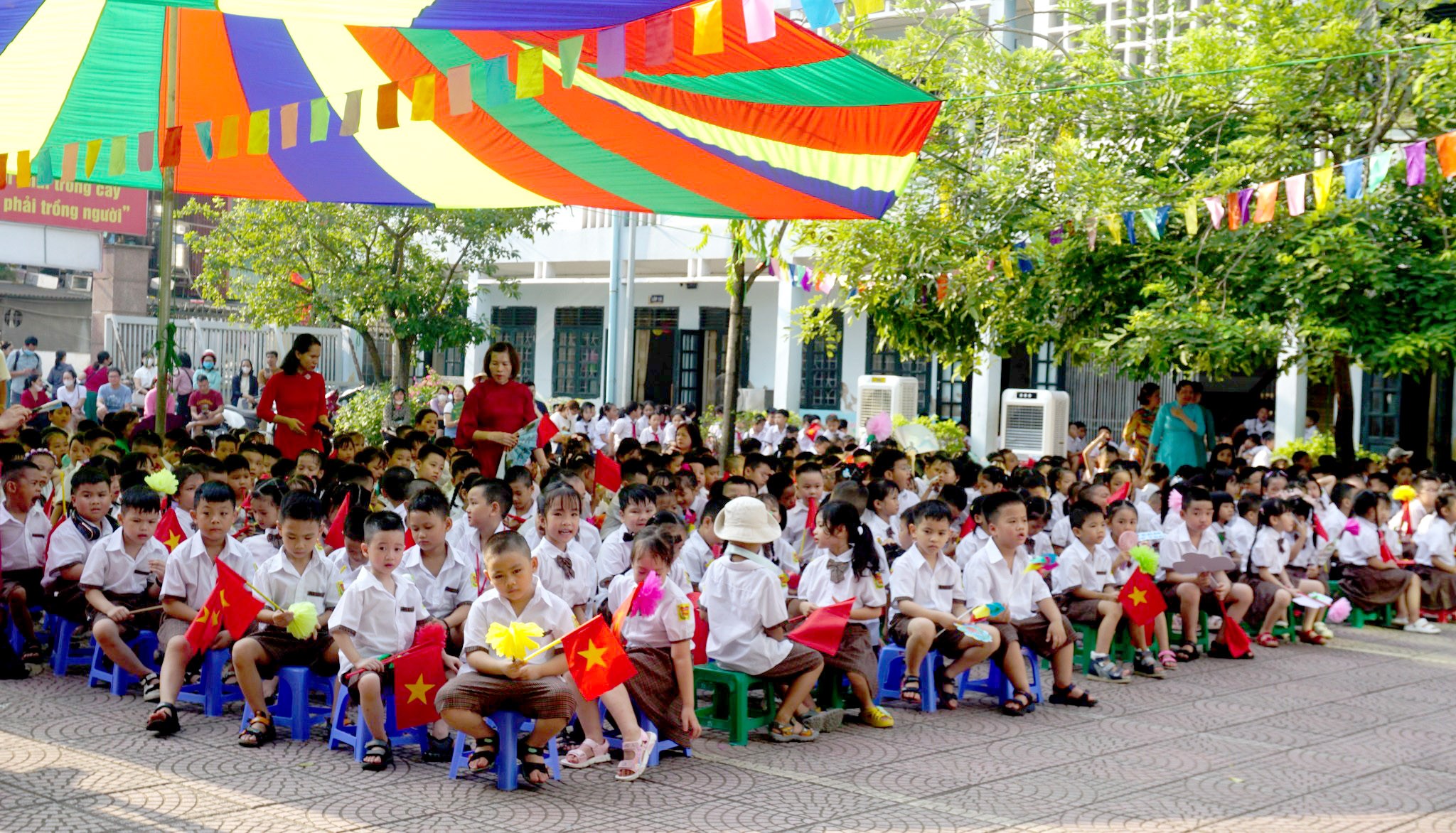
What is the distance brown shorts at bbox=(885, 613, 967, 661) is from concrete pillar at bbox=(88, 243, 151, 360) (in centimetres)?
3207

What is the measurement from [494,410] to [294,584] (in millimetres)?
3000

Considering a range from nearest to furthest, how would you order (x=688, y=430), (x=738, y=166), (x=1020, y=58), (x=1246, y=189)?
(x=738, y=166)
(x=1246, y=189)
(x=688, y=430)
(x=1020, y=58)

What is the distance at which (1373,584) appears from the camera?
399 inches

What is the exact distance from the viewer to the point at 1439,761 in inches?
239

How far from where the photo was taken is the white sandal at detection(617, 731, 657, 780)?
533cm

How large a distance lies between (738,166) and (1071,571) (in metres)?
3.18

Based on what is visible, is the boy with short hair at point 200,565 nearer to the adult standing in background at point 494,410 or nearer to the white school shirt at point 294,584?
the white school shirt at point 294,584

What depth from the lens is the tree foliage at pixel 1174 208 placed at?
1093cm

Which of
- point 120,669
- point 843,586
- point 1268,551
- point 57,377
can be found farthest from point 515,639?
point 57,377

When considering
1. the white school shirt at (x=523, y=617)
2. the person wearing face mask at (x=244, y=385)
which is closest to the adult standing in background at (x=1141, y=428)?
the white school shirt at (x=523, y=617)

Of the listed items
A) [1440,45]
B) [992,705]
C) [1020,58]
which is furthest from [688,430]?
[1440,45]

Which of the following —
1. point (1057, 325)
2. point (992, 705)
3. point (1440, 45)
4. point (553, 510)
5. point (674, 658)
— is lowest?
point (992, 705)

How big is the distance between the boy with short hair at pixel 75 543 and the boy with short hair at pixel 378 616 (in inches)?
61.1

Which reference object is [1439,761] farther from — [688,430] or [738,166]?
[688,430]
